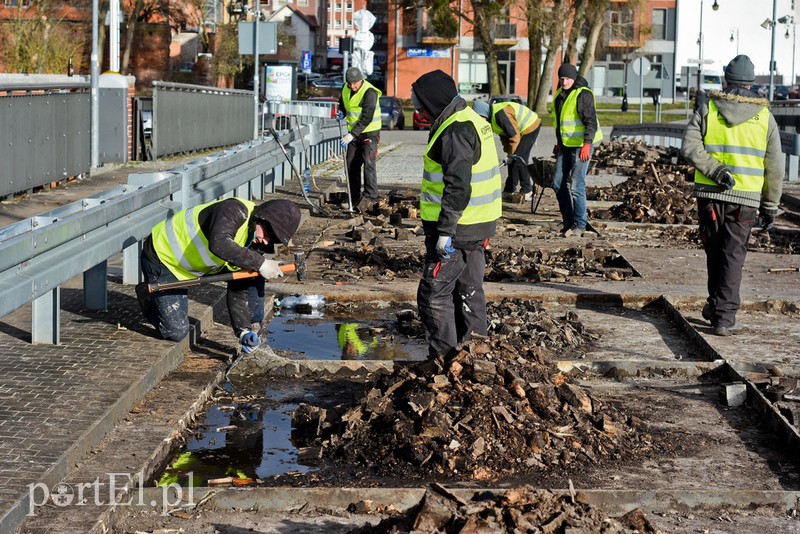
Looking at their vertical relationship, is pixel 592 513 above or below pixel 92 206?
below

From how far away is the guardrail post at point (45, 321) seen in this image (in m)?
7.26

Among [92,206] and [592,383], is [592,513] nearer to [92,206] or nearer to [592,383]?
[592,383]

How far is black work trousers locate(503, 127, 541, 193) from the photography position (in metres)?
18.0

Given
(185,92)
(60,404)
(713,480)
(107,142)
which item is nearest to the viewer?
(713,480)

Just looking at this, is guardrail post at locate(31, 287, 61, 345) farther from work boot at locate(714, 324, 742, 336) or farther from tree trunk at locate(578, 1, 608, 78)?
tree trunk at locate(578, 1, 608, 78)

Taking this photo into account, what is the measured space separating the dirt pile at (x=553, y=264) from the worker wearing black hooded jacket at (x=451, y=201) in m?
3.59

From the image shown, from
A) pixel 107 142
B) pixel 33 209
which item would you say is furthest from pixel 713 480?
pixel 107 142

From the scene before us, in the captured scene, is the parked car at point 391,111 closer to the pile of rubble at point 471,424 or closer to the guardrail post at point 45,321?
the guardrail post at point 45,321

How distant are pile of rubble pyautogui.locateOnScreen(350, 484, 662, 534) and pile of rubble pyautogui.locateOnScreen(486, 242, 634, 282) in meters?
6.59

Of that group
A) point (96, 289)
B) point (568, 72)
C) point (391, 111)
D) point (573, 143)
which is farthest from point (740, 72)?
point (391, 111)

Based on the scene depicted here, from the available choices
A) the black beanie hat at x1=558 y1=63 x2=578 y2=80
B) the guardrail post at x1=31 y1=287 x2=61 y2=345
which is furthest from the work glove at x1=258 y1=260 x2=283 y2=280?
the black beanie hat at x1=558 y1=63 x2=578 y2=80

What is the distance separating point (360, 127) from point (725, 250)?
24.9 feet

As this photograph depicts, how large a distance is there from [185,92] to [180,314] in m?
18.5

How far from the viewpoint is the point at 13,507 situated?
462 cm
